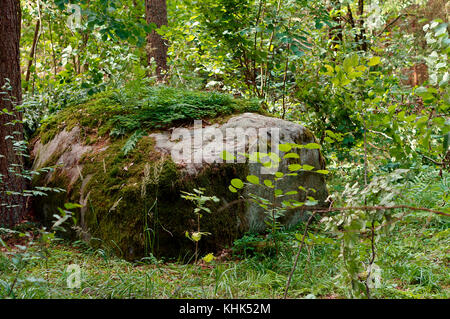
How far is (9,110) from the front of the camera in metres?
4.28

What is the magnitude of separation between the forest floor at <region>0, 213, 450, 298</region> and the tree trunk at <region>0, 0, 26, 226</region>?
99 centimetres

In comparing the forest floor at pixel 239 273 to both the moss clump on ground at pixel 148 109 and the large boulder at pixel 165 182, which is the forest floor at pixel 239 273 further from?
the moss clump on ground at pixel 148 109

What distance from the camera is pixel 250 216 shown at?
3855mm

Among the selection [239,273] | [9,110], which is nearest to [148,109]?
[9,110]

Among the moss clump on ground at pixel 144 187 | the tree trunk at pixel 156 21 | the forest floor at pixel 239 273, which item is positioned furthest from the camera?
the tree trunk at pixel 156 21

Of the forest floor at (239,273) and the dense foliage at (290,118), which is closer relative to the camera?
the dense foliage at (290,118)

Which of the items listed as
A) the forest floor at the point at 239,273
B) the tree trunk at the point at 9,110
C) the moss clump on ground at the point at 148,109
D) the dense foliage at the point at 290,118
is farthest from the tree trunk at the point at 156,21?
the forest floor at the point at 239,273

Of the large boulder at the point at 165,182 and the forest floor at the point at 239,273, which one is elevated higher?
the large boulder at the point at 165,182

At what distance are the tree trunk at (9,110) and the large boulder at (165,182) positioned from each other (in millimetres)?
402

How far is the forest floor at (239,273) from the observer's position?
8.22 feet

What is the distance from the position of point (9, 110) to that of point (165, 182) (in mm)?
2275

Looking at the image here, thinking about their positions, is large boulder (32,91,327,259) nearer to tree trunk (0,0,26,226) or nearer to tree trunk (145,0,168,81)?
tree trunk (0,0,26,226)

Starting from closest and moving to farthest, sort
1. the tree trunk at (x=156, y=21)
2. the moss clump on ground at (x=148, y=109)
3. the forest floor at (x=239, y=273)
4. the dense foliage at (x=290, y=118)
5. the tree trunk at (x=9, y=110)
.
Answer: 1. the dense foliage at (x=290, y=118)
2. the forest floor at (x=239, y=273)
3. the tree trunk at (x=9, y=110)
4. the moss clump on ground at (x=148, y=109)
5. the tree trunk at (x=156, y=21)

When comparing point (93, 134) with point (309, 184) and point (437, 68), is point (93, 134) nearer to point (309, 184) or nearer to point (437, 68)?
point (309, 184)
